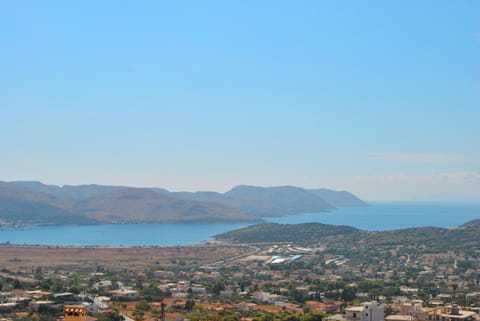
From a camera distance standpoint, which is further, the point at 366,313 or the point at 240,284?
the point at 240,284

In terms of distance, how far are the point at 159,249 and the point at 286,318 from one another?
72.4 meters

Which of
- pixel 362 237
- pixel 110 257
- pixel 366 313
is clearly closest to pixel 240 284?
pixel 366 313

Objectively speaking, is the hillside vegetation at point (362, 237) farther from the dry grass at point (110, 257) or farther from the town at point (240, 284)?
the dry grass at point (110, 257)

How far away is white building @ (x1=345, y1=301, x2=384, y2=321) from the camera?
3397 cm

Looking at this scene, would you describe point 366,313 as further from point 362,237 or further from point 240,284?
point 362,237

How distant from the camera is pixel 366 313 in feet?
113

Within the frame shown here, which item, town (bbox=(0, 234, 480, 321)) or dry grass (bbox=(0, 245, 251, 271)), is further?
dry grass (bbox=(0, 245, 251, 271))

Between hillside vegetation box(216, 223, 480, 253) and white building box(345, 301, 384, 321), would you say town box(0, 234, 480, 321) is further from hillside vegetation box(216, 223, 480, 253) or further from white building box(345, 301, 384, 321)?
hillside vegetation box(216, 223, 480, 253)

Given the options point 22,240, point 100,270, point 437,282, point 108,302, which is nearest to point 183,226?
point 22,240

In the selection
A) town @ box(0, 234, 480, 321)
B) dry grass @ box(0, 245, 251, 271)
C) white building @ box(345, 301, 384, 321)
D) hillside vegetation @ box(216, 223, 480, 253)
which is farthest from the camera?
hillside vegetation @ box(216, 223, 480, 253)

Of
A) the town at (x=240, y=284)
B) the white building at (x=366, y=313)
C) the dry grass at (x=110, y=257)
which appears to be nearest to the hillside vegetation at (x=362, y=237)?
the town at (x=240, y=284)

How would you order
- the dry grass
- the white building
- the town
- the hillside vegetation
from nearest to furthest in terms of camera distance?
the white building → the town → the dry grass → the hillside vegetation

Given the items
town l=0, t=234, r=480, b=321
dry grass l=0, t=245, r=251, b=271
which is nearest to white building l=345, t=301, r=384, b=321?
town l=0, t=234, r=480, b=321

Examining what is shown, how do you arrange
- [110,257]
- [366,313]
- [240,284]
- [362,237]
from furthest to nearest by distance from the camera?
[362,237]
[110,257]
[240,284]
[366,313]
